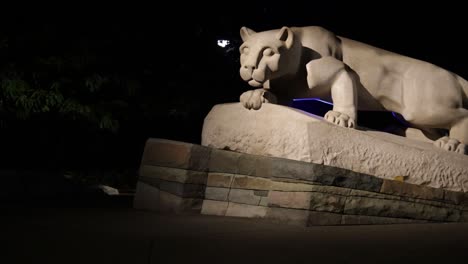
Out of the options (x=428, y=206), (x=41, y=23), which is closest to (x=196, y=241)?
(x=428, y=206)

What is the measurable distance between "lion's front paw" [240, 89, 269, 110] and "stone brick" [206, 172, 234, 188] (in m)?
0.64

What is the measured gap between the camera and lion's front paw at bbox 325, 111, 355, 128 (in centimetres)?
392

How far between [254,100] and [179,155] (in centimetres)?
81

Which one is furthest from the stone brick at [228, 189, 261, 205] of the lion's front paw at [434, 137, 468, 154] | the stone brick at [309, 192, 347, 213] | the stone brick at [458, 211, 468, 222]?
the lion's front paw at [434, 137, 468, 154]

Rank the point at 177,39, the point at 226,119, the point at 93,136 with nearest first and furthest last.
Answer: the point at 226,119, the point at 177,39, the point at 93,136

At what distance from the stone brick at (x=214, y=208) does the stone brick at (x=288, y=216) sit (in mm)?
463

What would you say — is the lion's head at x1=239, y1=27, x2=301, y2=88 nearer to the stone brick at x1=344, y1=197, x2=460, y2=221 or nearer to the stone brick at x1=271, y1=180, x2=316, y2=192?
the stone brick at x1=271, y1=180, x2=316, y2=192

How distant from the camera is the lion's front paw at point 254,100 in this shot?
4090 millimetres

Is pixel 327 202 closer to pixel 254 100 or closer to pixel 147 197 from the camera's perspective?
pixel 254 100

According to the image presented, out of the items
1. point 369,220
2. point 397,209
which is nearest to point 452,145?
point 397,209

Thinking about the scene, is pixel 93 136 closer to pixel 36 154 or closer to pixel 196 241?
pixel 36 154

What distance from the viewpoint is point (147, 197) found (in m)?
4.23

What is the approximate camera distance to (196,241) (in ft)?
8.55

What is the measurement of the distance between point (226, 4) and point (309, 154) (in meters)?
6.62
